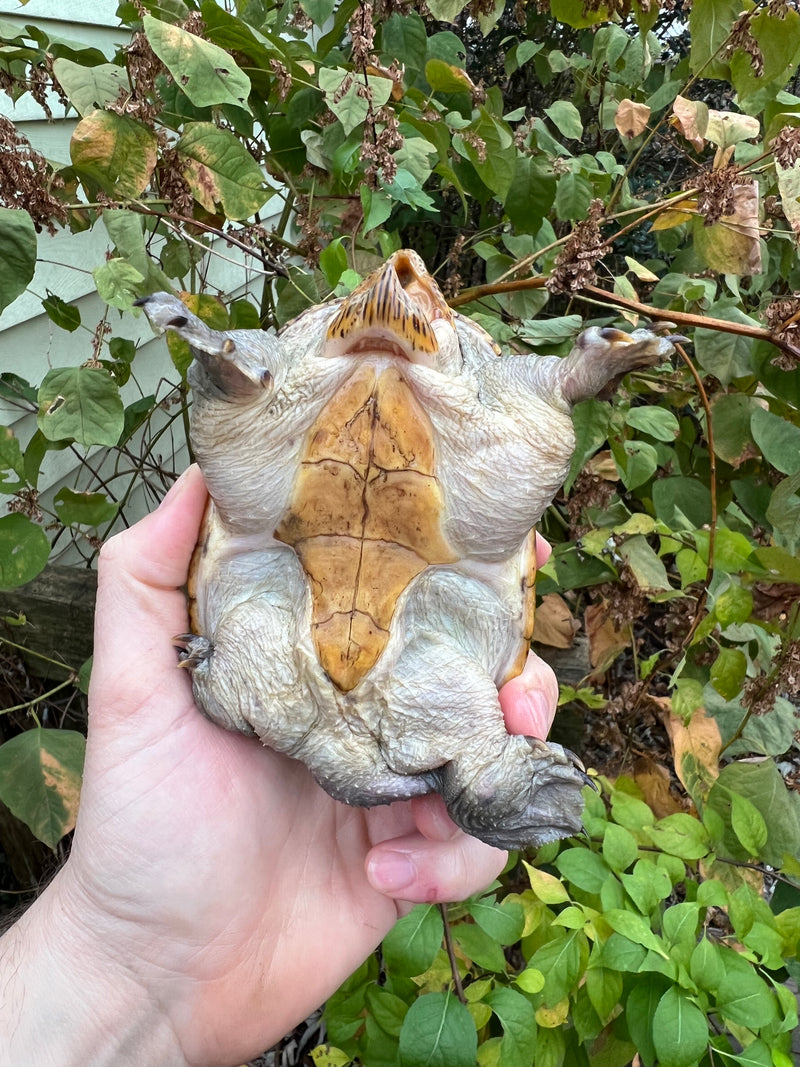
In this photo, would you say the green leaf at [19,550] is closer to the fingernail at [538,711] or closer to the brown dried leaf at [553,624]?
the fingernail at [538,711]

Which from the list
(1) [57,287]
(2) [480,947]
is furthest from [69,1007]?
→ (1) [57,287]

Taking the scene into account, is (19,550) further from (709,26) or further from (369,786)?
(709,26)

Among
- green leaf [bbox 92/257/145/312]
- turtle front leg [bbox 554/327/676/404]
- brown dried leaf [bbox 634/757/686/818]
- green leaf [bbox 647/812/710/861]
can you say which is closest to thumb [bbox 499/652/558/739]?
green leaf [bbox 647/812/710/861]

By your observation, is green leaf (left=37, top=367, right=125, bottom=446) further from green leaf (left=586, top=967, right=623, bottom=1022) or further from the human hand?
green leaf (left=586, top=967, right=623, bottom=1022)

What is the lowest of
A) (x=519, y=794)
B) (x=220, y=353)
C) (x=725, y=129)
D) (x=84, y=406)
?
(x=519, y=794)

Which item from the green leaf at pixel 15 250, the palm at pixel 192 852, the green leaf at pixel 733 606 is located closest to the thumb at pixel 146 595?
the palm at pixel 192 852
